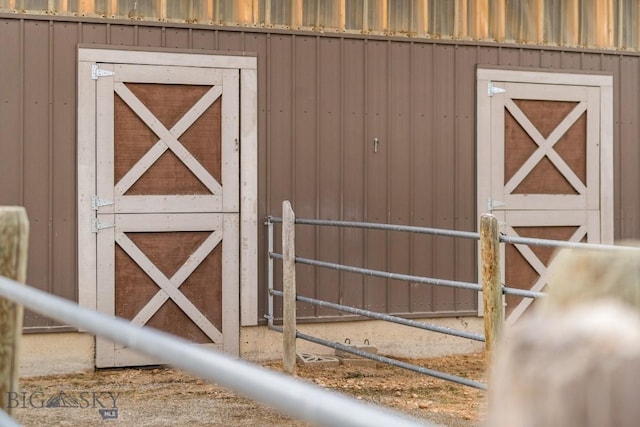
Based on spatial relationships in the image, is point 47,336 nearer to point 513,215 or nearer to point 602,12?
point 513,215

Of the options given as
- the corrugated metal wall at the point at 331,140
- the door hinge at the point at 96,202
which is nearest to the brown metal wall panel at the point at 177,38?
the corrugated metal wall at the point at 331,140

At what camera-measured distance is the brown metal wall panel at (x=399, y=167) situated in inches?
324

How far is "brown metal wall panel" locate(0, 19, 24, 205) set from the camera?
7145 mm

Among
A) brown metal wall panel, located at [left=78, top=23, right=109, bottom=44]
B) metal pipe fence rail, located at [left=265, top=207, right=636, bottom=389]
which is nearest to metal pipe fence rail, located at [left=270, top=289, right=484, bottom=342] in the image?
metal pipe fence rail, located at [left=265, top=207, right=636, bottom=389]

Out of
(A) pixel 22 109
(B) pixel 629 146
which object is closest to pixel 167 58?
(A) pixel 22 109

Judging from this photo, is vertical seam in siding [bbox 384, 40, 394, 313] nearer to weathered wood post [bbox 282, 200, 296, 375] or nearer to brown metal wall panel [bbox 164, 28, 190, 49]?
weathered wood post [bbox 282, 200, 296, 375]

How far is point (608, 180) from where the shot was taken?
351 inches

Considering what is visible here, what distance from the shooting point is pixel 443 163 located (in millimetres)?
8391

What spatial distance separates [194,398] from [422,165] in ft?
9.42

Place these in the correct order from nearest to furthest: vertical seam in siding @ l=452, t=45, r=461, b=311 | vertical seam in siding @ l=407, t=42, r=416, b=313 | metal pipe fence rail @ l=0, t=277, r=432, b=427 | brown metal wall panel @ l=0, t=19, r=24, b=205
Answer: metal pipe fence rail @ l=0, t=277, r=432, b=427
brown metal wall panel @ l=0, t=19, r=24, b=205
vertical seam in siding @ l=407, t=42, r=416, b=313
vertical seam in siding @ l=452, t=45, r=461, b=311

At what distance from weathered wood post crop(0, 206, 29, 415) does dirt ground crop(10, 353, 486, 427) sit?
3277 millimetres

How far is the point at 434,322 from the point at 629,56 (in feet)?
9.82

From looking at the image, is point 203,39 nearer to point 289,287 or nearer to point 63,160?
point 63,160

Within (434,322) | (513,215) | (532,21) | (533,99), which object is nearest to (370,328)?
(434,322)
